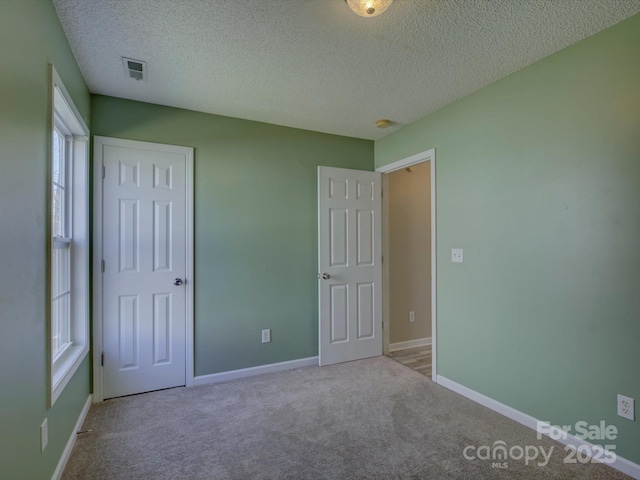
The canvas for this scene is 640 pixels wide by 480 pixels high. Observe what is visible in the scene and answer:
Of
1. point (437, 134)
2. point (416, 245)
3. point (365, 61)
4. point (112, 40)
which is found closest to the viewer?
point (112, 40)

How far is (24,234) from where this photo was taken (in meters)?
1.31

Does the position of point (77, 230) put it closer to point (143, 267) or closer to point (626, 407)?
point (143, 267)

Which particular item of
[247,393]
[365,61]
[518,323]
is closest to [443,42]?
[365,61]

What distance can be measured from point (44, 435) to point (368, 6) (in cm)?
255

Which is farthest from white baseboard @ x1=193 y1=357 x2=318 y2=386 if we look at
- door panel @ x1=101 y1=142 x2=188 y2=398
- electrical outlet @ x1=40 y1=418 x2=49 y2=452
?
electrical outlet @ x1=40 y1=418 x2=49 y2=452

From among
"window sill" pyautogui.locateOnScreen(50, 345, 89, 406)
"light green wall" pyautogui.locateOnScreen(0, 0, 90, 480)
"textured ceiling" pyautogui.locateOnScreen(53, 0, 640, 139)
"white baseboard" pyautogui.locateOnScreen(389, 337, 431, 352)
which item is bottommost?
"white baseboard" pyautogui.locateOnScreen(389, 337, 431, 352)

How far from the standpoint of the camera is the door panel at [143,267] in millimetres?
2604

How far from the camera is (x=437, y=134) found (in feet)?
9.61

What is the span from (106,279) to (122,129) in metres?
1.25

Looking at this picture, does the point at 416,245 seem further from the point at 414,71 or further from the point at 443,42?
the point at 443,42

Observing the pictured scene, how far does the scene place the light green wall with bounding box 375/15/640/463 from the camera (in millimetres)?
1741

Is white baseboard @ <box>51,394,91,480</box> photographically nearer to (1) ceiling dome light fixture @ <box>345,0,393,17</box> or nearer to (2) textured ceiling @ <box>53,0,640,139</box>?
(2) textured ceiling @ <box>53,0,640,139</box>

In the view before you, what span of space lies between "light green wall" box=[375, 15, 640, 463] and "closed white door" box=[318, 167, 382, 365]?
0.89 metres

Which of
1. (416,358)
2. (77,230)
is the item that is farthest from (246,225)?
(416,358)
